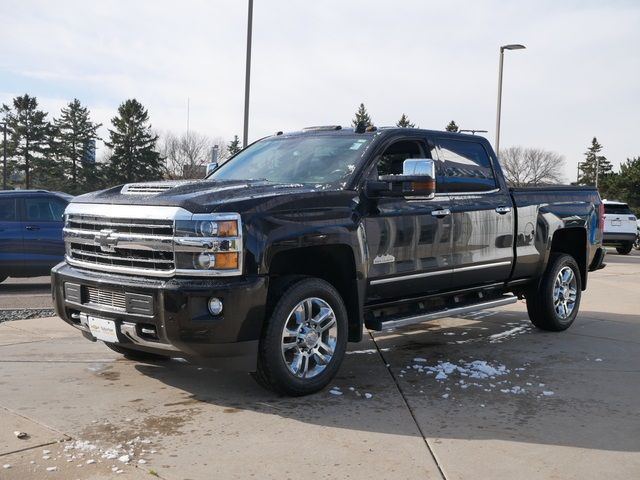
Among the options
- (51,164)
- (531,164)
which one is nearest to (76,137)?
(51,164)

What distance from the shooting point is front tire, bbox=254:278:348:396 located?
4.66 metres

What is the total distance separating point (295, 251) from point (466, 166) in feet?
7.77

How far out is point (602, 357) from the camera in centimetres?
645

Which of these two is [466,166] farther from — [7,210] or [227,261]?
[7,210]

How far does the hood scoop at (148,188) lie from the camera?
4871mm

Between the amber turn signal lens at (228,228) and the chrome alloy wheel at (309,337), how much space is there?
72 centimetres

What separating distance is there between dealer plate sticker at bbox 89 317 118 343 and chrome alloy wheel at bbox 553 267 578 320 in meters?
4.79

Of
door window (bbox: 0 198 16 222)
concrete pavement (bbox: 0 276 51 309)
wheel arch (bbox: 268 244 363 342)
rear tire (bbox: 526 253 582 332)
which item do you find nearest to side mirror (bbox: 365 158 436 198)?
wheel arch (bbox: 268 244 363 342)

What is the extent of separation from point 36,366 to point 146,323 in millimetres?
1721

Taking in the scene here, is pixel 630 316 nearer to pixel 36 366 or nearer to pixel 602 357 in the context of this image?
pixel 602 357

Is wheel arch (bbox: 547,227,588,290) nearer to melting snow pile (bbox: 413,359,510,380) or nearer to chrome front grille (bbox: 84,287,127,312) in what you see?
melting snow pile (bbox: 413,359,510,380)

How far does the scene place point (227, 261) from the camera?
14.5 feet

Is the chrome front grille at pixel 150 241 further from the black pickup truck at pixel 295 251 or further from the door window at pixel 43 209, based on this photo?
the door window at pixel 43 209

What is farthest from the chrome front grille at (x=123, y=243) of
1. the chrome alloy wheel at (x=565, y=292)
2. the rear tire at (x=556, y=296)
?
the chrome alloy wheel at (x=565, y=292)
